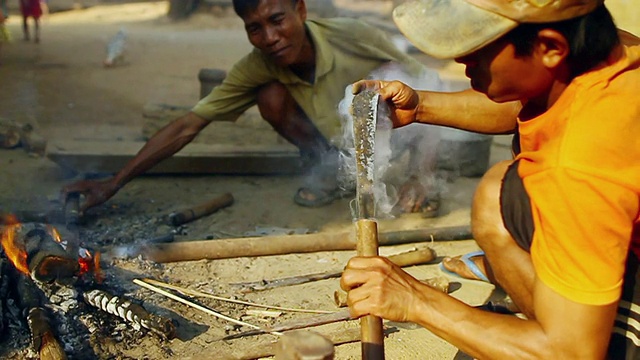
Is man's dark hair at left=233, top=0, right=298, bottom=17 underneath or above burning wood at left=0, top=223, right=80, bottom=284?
above

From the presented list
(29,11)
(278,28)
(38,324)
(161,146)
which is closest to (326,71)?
(278,28)

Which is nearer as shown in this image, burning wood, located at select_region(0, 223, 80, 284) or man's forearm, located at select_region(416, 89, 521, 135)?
burning wood, located at select_region(0, 223, 80, 284)

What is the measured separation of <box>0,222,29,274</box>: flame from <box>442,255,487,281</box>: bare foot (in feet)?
7.15

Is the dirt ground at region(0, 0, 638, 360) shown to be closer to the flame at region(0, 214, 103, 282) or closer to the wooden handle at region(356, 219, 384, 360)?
the flame at region(0, 214, 103, 282)

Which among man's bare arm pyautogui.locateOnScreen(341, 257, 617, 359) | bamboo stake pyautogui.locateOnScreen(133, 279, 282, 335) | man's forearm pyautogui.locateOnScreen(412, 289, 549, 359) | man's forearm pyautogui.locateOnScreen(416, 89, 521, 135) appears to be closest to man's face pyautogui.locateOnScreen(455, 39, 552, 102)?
man's bare arm pyautogui.locateOnScreen(341, 257, 617, 359)

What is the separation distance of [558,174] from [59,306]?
2296 mm

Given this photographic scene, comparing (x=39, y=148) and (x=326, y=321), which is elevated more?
(x=326, y=321)

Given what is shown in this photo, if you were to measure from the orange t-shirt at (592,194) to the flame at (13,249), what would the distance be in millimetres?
2384

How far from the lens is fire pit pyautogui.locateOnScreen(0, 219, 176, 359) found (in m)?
3.04

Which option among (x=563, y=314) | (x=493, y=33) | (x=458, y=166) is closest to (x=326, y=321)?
(x=563, y=314)

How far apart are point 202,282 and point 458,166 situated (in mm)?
2643

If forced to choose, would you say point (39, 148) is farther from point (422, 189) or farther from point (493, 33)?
point (493, 33)

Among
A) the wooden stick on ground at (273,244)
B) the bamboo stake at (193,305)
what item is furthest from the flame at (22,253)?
the wooden stick on ground at (273,244)

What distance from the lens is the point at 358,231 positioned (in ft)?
8.18
